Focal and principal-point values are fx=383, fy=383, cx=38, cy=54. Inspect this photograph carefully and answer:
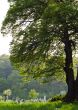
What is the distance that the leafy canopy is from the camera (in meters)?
25.6

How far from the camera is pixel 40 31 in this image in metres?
25.8

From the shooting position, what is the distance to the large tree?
84.3 ft

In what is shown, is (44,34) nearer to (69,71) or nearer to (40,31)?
(40,31)

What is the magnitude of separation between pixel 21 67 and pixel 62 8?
7905mm

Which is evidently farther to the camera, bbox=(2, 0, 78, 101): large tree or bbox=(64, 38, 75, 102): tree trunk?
bbox=(64, 38, 75, 102): tree trunk

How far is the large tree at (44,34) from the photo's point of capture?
84.3ft

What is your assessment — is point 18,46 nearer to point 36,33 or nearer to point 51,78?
point 36,33

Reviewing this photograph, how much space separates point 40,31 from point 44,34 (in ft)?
1.11

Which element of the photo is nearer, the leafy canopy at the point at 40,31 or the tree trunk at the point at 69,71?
the leafy canopy at the point at 40,31

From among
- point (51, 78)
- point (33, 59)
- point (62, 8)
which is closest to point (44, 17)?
point (62, 8)

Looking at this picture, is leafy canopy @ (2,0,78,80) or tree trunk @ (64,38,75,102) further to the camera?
tree trunk @ (64,38,75,102)

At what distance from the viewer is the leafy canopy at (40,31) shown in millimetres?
25641

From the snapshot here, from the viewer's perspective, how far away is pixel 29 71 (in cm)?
3247

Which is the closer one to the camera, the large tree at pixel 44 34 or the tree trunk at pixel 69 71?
the large tree at pixel 44 34
